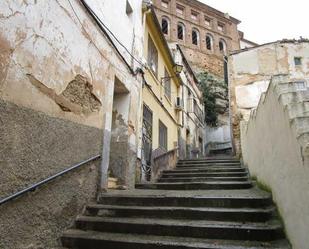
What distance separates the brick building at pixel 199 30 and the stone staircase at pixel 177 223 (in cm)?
→ 2710

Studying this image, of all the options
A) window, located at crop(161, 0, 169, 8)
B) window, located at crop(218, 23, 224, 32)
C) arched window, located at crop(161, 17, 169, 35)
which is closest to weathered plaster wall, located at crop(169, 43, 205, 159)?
arched window, located at crop(161, 17, 169, 35)

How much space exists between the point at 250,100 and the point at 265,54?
260 cm

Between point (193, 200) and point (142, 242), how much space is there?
1.25 metres

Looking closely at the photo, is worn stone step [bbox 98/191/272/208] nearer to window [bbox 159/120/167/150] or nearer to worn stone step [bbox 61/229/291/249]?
worn stone step [bbox 61/229/291/249]

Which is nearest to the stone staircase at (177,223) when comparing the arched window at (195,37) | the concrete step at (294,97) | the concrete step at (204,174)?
the concrete step at (294,97)

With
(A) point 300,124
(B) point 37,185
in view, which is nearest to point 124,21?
(B) point 37,185

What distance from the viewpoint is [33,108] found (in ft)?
10.4

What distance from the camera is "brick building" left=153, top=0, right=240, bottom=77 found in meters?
31.0

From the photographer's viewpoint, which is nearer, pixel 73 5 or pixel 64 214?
pixel 64 214

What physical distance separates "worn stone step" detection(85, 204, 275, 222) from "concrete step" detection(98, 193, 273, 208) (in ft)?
0.65

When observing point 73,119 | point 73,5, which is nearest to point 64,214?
point 73,119

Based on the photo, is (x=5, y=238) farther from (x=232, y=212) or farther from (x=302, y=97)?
(x=302, y=97)

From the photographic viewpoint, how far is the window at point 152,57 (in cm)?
891

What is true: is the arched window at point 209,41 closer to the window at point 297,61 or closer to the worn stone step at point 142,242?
Answer: the window at point 297,61
